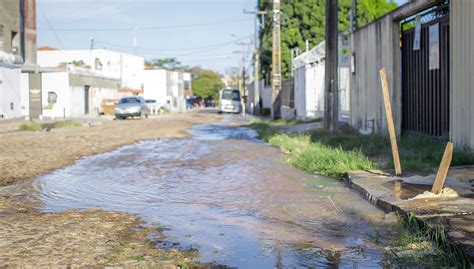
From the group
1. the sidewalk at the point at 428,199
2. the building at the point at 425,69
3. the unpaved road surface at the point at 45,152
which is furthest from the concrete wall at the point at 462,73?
the unpaved road surface at the point at 45,152

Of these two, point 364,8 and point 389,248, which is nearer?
point 389,248

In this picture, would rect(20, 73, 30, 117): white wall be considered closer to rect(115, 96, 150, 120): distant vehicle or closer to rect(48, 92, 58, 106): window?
rect(115, 96, 150, 120): distant vehicle

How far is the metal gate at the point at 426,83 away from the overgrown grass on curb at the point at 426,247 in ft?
22.0

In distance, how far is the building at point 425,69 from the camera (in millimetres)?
10625

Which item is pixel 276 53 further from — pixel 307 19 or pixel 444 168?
pixel 444 168

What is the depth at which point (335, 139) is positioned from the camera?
1559cm

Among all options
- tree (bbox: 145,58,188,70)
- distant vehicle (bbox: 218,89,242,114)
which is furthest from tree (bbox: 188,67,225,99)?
distant vehicle (bbox: 218,89,242,114)

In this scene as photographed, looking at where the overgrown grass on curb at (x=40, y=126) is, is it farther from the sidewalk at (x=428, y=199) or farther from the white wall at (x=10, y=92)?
the sidewalk at (x=428, y=199)

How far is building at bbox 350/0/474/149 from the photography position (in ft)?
34.9

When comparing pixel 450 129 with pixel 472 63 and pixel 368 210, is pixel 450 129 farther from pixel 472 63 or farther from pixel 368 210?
pixel 368 210

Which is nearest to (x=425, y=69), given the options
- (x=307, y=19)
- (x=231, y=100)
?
(x=307, y=19)

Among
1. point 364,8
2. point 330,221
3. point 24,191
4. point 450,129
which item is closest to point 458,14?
point 450,129

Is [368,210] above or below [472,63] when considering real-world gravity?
below

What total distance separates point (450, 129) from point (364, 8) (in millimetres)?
43151
